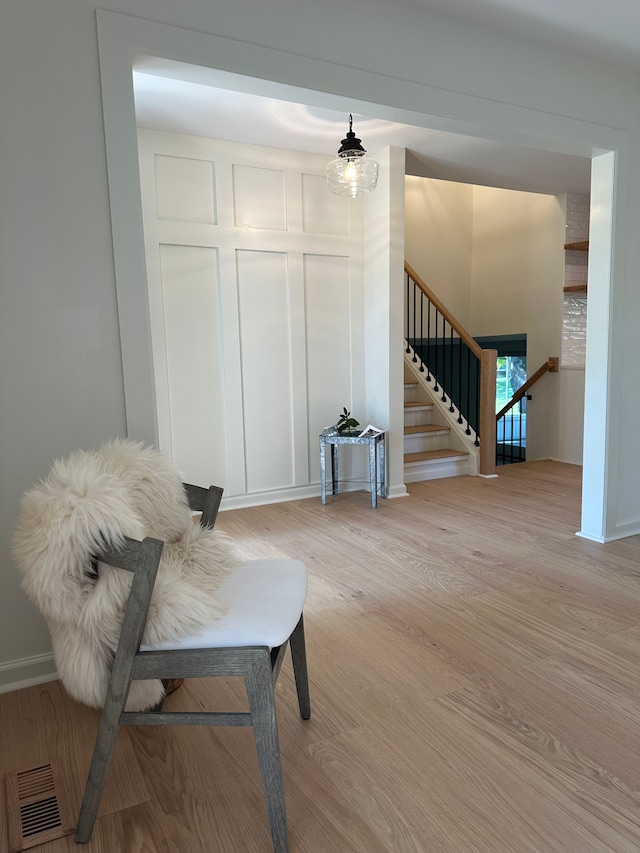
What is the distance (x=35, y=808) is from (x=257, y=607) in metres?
0.76

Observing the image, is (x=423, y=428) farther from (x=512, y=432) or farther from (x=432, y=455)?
(x=512, y=432)

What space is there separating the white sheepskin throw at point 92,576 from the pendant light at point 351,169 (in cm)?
246

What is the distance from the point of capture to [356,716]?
5.68 ft

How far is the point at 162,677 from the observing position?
1.28 meters

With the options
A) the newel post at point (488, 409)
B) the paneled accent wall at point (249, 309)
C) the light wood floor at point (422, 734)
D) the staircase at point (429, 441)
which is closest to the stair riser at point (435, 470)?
the staircase at point (429, 441)

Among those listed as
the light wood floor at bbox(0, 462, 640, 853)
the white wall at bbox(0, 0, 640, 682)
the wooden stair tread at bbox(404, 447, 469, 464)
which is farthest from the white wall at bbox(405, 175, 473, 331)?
the light wood floor at bbox(0, 462, 640, 853)

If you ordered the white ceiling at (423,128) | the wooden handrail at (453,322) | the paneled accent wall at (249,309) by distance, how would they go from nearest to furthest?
the white ceiling at (423,128)
the paneled accent wall at (249,309)
the wooden handrail at (453,322)

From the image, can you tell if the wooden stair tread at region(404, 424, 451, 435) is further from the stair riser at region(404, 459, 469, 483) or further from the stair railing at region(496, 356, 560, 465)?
the stair railing at region(496, 356, 560, 465)

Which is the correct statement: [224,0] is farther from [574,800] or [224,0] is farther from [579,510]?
[579,510]

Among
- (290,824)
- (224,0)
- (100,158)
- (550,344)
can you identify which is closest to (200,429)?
(100,158)

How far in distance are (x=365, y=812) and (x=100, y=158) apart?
2.06 m

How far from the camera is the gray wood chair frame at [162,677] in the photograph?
1222mm

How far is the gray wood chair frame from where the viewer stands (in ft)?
4.01

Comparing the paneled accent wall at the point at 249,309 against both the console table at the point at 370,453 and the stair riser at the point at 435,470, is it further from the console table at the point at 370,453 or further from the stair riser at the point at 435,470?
the stair riser at the point at 435,470
